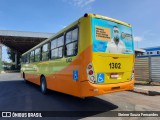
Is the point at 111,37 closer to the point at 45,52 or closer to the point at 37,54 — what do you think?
the point at 45,52

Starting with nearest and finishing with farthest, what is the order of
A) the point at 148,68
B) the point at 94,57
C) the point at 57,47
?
the point at 94,57
the point at 57,47
the point at 148,68

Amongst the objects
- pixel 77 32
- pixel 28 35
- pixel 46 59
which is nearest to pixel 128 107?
pixel 77 32

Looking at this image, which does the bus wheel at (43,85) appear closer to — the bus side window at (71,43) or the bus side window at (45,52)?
the bus side window at (45,52)

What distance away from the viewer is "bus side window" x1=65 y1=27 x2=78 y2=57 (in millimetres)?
7105

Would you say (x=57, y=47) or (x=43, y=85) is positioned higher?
(x=57, y=47)

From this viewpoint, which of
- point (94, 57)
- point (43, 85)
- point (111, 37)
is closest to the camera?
point (94, 57)

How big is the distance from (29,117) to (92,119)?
216 cm

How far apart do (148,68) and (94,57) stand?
9711 millimetres

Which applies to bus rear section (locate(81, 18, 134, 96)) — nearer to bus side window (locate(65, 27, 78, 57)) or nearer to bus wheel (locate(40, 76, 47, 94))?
bus side window (locate(65, 27, 78, 57))

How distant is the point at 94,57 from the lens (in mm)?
6535

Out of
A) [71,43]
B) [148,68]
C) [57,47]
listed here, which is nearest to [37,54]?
[57,47]

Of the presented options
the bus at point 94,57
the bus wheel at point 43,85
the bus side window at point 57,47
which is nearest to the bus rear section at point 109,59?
the bus at point 94,57

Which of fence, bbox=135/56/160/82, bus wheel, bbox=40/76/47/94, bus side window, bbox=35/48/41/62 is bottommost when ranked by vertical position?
bus wheel, bbox=40/76/47/94

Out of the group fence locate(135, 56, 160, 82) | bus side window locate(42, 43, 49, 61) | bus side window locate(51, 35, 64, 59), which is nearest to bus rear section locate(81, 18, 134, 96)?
bus side window locate(51, 35, 64, 59)
